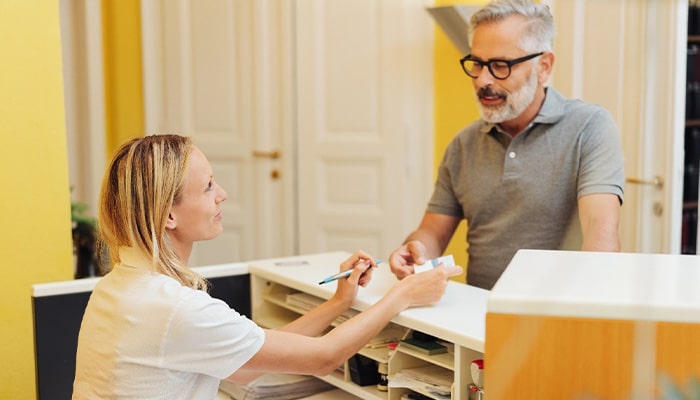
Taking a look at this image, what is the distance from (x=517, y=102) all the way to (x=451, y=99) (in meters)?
1.69

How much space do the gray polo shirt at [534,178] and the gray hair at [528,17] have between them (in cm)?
15

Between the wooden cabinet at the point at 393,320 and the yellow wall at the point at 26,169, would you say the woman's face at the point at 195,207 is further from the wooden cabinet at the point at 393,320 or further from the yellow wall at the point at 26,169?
the yellow wall at the point at 26,169

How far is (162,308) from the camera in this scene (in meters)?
1.56

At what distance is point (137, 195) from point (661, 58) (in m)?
2.21

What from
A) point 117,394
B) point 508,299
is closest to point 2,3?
point 117,394

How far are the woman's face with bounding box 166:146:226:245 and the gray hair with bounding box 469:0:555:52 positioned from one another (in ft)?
3.22

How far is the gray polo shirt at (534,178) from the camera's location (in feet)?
7.52

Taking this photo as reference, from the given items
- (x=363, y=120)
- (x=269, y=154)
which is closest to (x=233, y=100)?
(x=269, y=154)

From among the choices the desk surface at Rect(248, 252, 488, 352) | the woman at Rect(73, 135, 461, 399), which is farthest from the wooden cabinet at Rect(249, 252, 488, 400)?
the woman at Rect(73, 135, 461, 399)

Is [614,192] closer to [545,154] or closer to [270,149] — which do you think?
[545,154]

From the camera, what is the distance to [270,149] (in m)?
4.41

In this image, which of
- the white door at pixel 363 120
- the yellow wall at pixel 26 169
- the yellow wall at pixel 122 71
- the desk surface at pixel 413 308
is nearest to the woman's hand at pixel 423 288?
the desk surface at pixel 413 308

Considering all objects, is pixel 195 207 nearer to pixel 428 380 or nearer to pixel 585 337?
pixel 428 380

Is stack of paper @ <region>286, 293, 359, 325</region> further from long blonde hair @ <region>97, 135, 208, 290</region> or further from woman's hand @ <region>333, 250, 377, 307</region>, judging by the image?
long blonde hair @ <region>97, 135, 208, 290</region>
